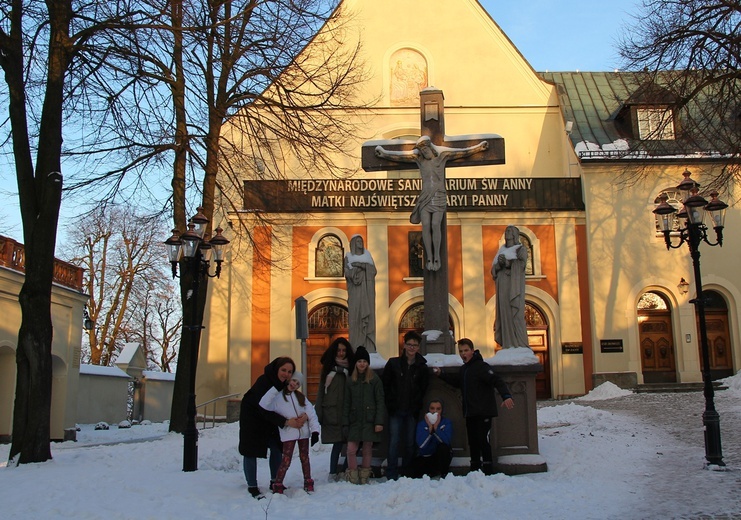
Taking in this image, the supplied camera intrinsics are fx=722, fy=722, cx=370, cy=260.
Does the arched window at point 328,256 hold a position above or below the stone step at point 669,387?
above

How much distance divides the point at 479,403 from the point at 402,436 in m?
1.01

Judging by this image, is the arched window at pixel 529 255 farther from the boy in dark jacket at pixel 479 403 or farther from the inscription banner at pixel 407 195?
the boy in dark jacket at pixel 479 403

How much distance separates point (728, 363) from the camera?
23422 millimetres

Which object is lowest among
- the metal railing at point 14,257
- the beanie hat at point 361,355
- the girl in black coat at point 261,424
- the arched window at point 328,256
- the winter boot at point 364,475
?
the winter boot at point 364,475

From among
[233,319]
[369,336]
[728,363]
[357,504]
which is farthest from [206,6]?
[728,363]

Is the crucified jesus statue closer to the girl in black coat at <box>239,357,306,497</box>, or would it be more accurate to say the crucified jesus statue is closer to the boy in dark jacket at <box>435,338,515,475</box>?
the boy in dark jacket at <box>435,338,515,475</box>

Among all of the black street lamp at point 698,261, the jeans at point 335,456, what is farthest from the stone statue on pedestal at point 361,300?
the black street lamp at point 698,261

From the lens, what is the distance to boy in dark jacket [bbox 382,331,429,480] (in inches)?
331

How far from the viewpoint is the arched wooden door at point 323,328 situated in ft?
76.7

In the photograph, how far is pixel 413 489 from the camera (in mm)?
7227

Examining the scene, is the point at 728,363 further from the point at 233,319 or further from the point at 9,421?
the point at 9,421

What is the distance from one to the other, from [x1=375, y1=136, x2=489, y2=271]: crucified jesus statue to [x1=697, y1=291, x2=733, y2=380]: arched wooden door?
16644 millimetres

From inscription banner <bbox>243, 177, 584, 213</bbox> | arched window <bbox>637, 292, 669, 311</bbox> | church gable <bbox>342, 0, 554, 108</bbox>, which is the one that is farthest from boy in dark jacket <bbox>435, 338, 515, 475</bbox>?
church gable <bbox>342, 0, 554, 108</bbox>

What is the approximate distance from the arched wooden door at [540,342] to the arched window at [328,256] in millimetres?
6436
